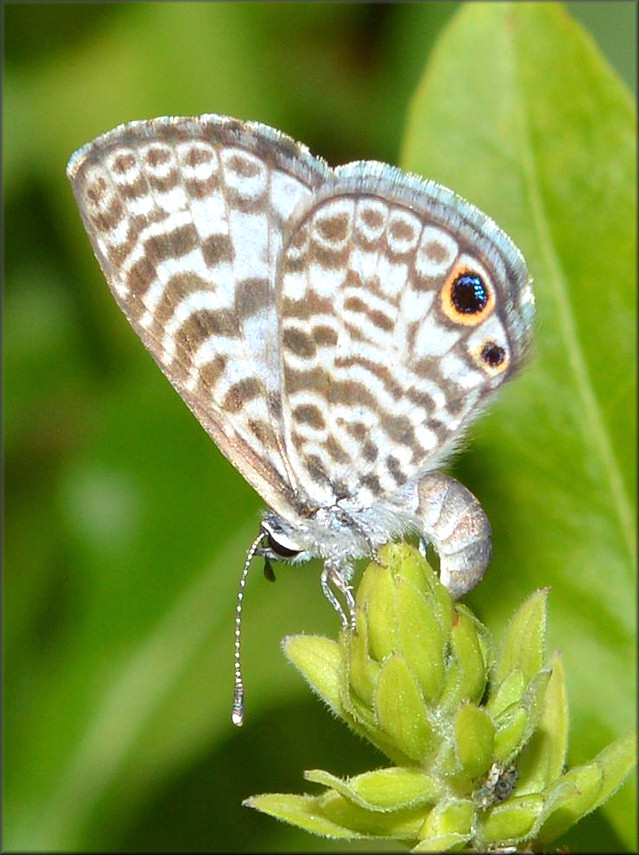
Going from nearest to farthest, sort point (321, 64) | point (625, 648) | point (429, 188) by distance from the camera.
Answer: point (429, 188)
point (625, 648)
point (321, 64)

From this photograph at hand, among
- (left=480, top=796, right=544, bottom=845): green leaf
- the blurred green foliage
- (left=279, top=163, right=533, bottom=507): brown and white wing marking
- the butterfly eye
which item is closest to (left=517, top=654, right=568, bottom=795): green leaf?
(left=480, top=796, right=544, bottom=845): green leaf

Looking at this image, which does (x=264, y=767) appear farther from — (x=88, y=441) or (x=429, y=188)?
(x=429, y=188)

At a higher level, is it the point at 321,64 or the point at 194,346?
the point at 321,64

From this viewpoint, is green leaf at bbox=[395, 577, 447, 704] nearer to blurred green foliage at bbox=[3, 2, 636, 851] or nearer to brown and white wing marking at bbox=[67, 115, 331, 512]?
brown and white wing marking at bbox=[67, 115, 331, 512]

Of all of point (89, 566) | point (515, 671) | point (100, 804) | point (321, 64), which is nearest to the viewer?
point (515, 671)

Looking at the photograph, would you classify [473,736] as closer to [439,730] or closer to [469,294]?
[439,730]

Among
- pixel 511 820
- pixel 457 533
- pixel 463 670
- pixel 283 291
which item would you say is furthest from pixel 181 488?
pixel 511 820

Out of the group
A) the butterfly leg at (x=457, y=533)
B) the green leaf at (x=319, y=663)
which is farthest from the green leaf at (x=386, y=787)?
the butterfly leg at (x=457, y=533)

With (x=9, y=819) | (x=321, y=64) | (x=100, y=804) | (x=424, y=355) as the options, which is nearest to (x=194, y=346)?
(x=424, y=355)
